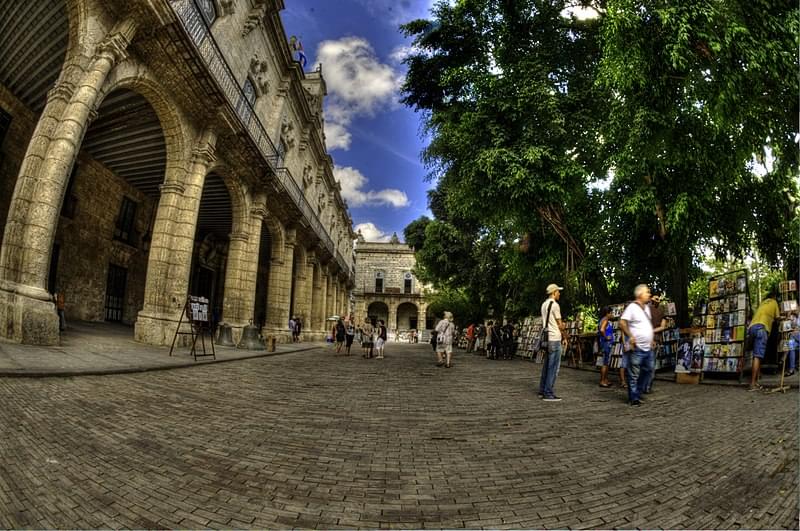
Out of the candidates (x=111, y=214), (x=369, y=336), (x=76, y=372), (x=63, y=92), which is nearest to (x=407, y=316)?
(x=369, y=336)

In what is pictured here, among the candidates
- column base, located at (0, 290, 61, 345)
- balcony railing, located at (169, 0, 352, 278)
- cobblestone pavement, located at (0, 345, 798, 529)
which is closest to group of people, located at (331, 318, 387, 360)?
balcony railing, located at (169, 0, 352, 278)

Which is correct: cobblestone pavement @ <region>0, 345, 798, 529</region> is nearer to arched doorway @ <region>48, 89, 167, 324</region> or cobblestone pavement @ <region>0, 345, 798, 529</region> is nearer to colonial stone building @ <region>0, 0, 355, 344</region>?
colonial stone building @ <region>0, 0, 355, 344</region>

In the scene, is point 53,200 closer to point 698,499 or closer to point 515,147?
point 698,499

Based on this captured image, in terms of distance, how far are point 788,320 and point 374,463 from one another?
8.50 metres

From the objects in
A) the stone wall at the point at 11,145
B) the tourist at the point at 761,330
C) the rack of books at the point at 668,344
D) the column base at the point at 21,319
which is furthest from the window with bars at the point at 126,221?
the tourist at the point at 761,330

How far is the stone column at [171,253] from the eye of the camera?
10250 millimetres

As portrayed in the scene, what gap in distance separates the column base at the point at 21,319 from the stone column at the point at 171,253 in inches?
135

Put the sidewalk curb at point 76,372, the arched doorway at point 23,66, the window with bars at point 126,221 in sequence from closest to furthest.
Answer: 1. the sidewalk curb at point 76,372
2. the arched doorway at point 23,66
3. the window with bars at point 126,221

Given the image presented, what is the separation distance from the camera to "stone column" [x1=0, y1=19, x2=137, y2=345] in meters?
6.59

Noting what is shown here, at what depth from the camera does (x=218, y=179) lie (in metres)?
15.4

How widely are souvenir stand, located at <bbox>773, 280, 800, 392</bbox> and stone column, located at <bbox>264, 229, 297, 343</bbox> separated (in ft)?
57.4

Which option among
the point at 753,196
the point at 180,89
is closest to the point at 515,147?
the point at 753,196

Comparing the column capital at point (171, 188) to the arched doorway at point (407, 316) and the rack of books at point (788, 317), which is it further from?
the arched doorway at point (407, 316)

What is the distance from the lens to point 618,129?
8.87 meters
